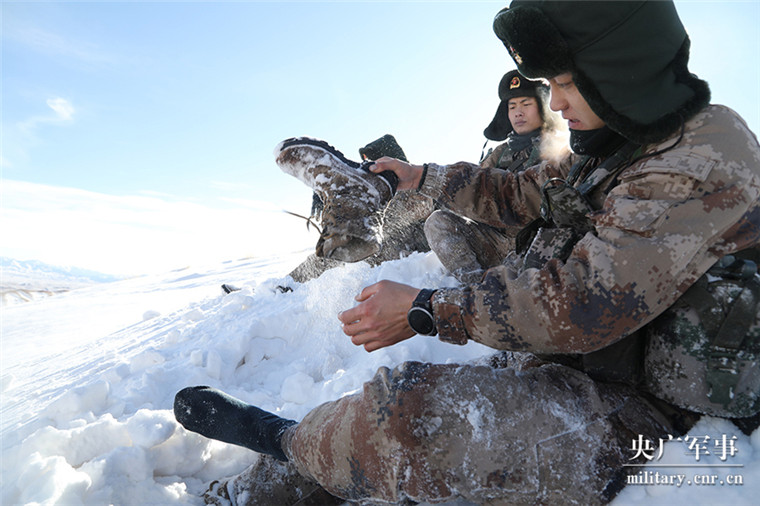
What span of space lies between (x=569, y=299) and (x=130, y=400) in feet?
8.07

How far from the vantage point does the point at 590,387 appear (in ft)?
4.30

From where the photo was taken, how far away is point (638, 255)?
1096 millimetres

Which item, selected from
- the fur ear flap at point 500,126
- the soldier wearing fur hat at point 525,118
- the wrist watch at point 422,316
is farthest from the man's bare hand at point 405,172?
the fur ear flap at point 500,126

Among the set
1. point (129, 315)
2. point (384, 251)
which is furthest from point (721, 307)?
point (129, 315)

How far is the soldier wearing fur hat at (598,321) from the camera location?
3.68 ft

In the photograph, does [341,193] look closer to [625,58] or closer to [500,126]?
[625,58]

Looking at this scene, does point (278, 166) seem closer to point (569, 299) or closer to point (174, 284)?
point (569, 299)

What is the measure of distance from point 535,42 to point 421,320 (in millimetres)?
935

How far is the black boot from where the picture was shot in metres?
1.58

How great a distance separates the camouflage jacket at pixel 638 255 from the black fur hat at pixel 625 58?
0.08 metres

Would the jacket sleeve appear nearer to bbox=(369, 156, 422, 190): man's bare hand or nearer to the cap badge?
bbox=(369, 156, 422, 190): man's bare hand

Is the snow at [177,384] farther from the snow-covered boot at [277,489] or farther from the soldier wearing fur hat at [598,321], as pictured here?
the snow-covered boot at [277,489]

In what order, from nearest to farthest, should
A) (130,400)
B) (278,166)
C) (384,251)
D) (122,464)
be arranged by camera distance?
(122,464) < (278,166) < (130,400) < (384,251)

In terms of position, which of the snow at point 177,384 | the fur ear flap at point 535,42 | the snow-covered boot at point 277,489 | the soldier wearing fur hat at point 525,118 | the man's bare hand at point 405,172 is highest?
the soldier wearing fur hat at point 525,118
